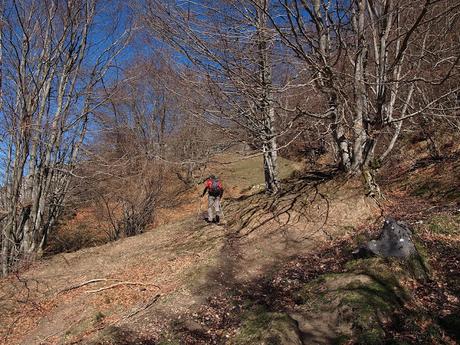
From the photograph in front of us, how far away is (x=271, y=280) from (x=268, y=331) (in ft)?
7.35

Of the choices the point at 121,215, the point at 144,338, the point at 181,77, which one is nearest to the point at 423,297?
the point at 144,338

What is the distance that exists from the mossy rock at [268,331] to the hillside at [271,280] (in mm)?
20

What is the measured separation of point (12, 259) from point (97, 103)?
569 cm

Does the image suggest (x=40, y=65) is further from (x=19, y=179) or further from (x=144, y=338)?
(x=144, y=338)

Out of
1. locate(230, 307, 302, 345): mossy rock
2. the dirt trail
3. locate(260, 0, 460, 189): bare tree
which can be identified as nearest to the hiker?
the dirt trail

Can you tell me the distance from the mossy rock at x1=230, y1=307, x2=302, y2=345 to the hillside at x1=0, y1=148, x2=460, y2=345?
0.02m

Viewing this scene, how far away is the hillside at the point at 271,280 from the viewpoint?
16.3 ft

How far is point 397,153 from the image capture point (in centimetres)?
1563

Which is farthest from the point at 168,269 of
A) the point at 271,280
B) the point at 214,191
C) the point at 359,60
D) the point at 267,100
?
the point at 359,60

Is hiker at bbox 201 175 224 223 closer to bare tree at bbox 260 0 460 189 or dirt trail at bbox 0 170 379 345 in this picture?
dirt trail at bbox 0 170 379 345

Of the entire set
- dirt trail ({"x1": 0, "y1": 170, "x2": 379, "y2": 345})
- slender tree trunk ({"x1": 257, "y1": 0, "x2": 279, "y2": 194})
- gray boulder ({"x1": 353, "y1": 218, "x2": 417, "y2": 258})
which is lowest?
dirt trail ({"x1": 0, "y1": 170, "x2": 379, "y2": 345})

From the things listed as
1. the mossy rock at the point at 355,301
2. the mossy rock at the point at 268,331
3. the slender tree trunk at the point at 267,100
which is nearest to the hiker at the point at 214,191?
the slender tree trunk at the point at 267,100

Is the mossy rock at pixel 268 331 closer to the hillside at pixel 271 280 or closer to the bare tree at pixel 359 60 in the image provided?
the hillside at pixel 271 280

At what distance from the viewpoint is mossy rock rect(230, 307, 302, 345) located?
4.71 m
